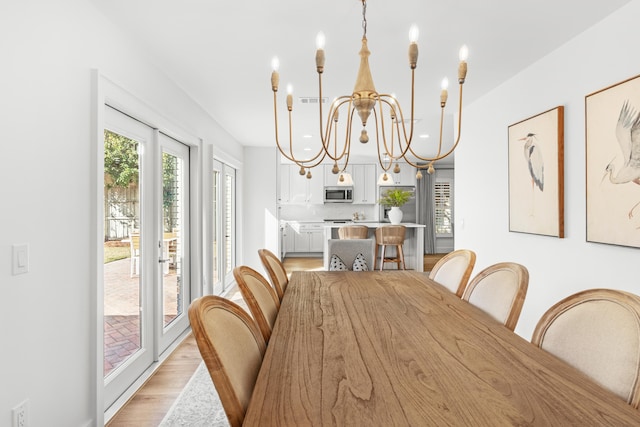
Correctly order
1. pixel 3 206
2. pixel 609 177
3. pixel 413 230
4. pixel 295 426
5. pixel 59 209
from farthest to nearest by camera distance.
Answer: pixel 413 230 → pixel 609 177 → pixel 59 209 → pixel 3 206 → pixel 295 426

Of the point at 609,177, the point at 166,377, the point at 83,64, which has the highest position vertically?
the point at 83,64

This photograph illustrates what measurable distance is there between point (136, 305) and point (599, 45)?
355 centimetres

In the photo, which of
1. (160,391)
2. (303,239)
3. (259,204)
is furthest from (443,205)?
(160,391)

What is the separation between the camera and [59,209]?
1.68 meters

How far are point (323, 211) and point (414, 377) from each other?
7.94 meters

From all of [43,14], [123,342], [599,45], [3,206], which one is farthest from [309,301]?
[599,45]

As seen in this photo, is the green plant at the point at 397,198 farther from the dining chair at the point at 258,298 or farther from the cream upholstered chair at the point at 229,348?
the cream upholstered chair at the point at 229,348

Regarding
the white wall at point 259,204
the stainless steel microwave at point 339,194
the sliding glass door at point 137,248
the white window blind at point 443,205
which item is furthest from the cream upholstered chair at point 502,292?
the white window blind at point 443,205

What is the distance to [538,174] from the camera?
2.74 meters

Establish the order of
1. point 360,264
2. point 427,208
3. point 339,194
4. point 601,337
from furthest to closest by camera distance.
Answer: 1. point 427,208
2. point 339,194
3. point 360,264
4. point 601,337

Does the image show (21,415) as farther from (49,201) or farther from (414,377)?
(414,377)

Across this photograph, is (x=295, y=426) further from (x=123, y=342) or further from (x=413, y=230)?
(x=413, y=230)

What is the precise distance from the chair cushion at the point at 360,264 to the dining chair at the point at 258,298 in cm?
166

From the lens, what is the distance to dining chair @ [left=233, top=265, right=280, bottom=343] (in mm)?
1447
